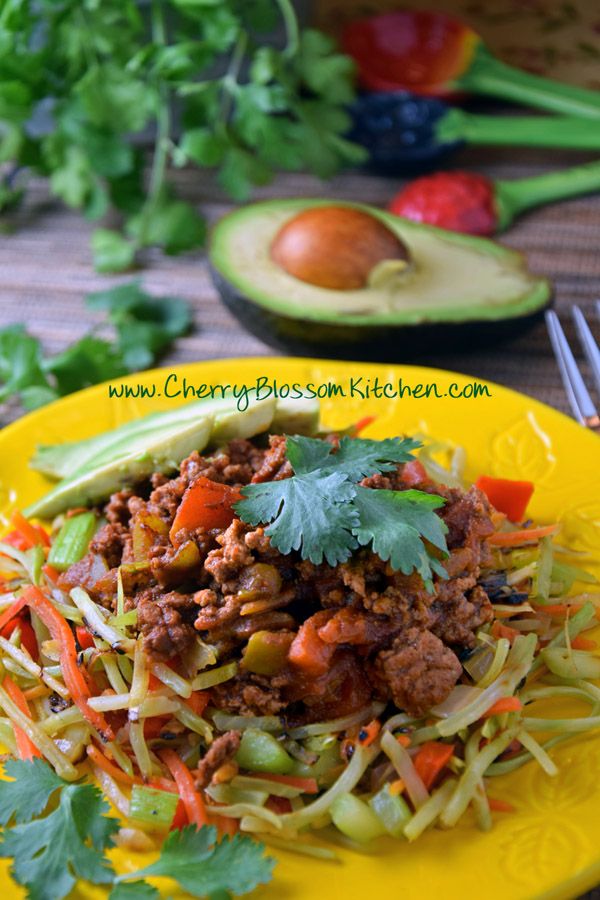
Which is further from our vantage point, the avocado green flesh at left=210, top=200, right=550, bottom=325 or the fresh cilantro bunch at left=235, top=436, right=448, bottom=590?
the avocado green flesh at left=210, top=200, right=550, bottom=325

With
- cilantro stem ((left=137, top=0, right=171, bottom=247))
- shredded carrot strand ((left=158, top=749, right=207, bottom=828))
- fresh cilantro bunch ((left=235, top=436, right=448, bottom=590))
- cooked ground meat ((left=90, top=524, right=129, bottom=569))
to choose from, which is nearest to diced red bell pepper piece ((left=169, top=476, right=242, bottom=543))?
fresh cilantro bunch ((left=235, top=436, right=448, bottom=590))

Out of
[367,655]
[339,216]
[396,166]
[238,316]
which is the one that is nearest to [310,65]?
[396,166]

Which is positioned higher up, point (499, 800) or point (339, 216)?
point (339, 216)

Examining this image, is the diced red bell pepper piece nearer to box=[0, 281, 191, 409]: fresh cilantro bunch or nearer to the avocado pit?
box=[0, 281, 191, 409]: fresh cilantro bunch

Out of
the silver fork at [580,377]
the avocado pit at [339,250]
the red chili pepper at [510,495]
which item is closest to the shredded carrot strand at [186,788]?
the red chili pepper at [510,495]

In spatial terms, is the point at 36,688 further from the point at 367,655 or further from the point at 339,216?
the point at 339,216
